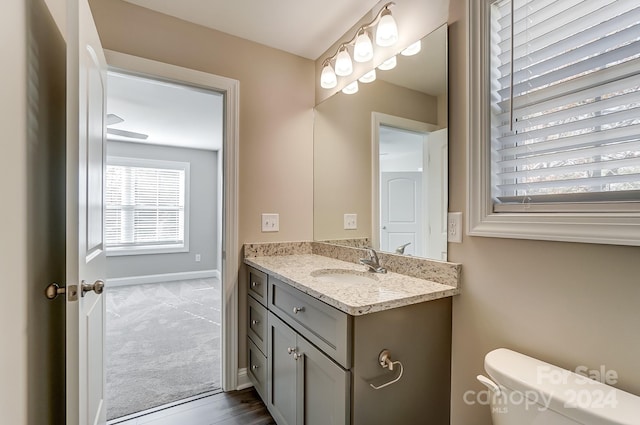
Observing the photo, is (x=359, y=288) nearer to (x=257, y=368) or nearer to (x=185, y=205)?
(x=257, y=368)

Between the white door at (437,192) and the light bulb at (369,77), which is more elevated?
the light bulb at (369,77)

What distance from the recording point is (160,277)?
508cm

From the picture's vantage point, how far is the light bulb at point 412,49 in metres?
1.49

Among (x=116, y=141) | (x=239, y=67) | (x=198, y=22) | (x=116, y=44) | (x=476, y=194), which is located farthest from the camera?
(x=116, y=141)

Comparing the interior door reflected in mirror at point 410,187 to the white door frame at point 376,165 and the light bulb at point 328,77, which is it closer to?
the white door frame at point 376,165

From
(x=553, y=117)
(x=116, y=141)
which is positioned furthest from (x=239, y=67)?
(x=116, y=141)

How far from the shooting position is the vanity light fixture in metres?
1.55

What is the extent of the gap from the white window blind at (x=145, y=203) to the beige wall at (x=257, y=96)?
3.58 m

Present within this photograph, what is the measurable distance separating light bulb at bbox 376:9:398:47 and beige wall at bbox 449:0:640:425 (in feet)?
0.99

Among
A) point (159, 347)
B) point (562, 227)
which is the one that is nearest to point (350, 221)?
point (562, 227)

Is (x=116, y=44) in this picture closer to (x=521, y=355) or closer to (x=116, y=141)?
(x=521, y=355)

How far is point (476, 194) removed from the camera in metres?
1.24

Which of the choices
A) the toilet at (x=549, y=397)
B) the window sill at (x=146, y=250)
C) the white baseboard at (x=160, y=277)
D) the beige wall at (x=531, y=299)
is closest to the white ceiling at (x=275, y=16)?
the beige wall at (x=531, y=299)

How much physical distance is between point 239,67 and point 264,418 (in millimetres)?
2195
